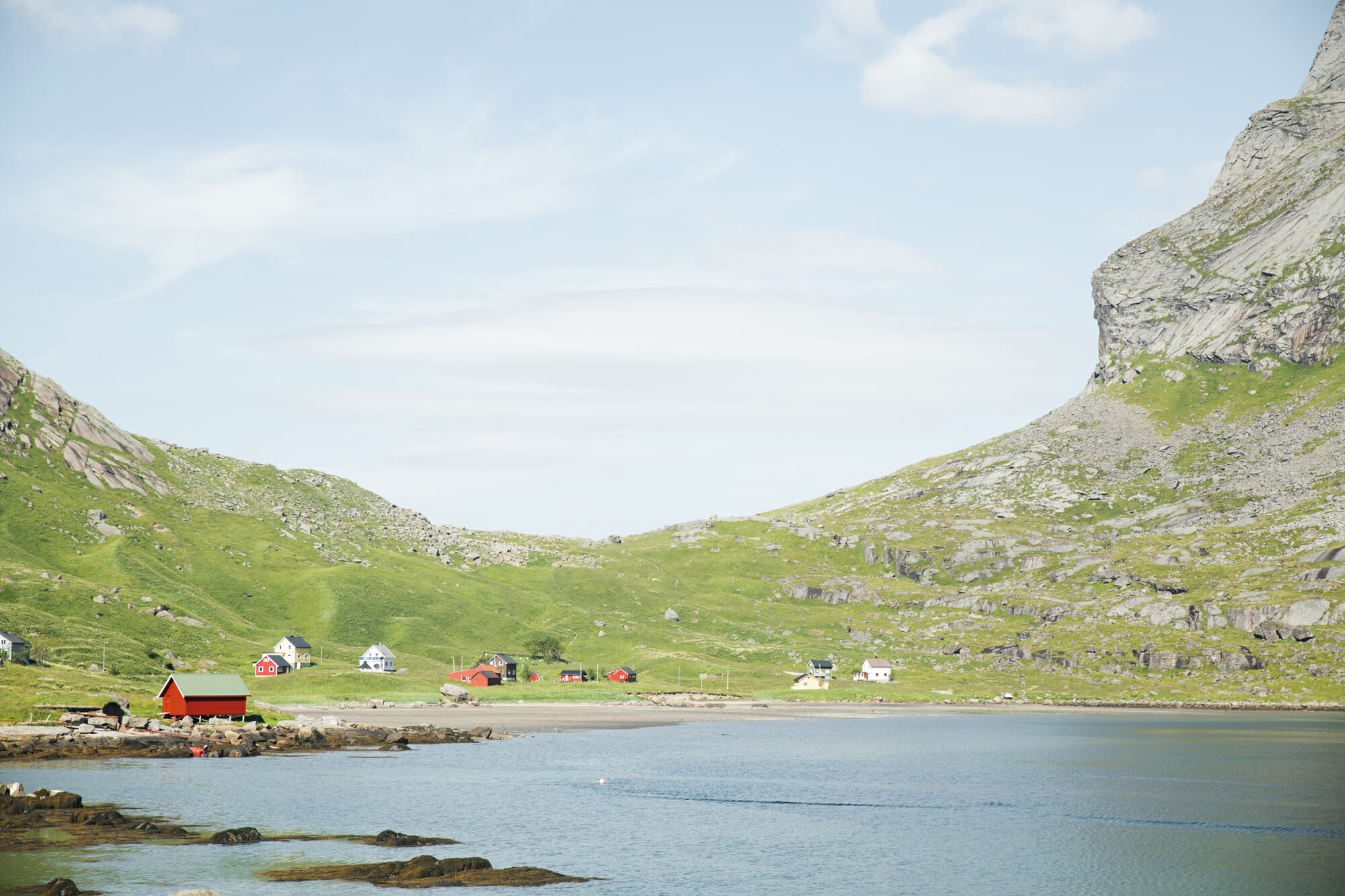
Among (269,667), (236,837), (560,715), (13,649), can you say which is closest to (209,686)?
(13,649)

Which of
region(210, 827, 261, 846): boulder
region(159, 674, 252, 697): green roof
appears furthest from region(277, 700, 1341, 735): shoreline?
region(210, 827, 261, 846): boulder

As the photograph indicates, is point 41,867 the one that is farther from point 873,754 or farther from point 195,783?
point 873,754

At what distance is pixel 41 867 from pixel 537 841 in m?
25.2

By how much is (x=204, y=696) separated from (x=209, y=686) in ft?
3.89

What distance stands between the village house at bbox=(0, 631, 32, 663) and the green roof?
40.2 metres

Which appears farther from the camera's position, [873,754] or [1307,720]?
[1307,720]

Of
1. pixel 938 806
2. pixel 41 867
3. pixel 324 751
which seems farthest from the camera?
pixel 324 751

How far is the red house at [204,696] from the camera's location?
118 meters

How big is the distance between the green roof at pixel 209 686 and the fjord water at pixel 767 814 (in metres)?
24.2

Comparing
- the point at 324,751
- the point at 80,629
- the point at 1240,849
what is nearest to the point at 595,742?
the point at 324,751

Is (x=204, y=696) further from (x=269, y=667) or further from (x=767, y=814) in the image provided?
(x=767, y=814)

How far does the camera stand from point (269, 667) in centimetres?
17962

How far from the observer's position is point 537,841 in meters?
59.7

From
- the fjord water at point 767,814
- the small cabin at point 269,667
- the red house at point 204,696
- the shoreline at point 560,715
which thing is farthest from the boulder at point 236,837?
the small cabin at point 269,667
